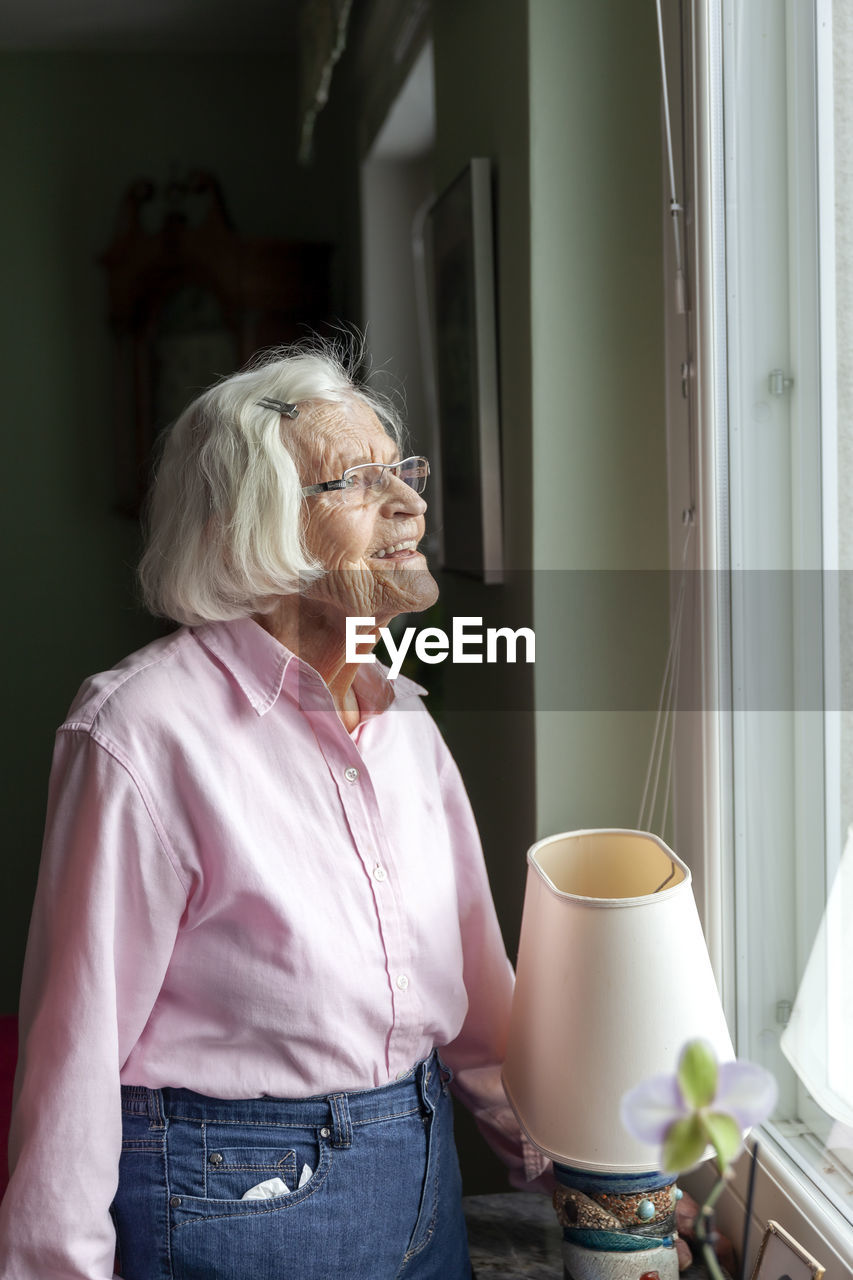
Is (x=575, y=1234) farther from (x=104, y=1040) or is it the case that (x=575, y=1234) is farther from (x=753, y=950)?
(x=104, y=1040)

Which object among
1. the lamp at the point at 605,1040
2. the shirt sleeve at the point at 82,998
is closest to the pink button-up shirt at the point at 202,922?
the shirt sleeve at the point at 82,998

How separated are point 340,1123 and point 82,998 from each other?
26cm

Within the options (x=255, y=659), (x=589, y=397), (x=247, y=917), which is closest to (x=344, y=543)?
(x=255, y=659)

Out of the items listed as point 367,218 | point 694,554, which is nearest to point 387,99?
point 367,218

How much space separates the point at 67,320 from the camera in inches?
119

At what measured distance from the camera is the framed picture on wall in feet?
5.16

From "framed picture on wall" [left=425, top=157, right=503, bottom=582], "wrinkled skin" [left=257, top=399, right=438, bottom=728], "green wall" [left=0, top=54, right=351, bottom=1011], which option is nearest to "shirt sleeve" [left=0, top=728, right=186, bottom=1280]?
"wrinkled skin" [left=257, top=399, right=438, bottom=728]

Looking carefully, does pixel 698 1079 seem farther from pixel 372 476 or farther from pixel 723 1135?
pixel 372 476

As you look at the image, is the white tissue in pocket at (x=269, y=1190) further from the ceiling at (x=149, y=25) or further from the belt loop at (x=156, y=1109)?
the ceiling at (x=149, y=25)

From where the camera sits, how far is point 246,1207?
100cm

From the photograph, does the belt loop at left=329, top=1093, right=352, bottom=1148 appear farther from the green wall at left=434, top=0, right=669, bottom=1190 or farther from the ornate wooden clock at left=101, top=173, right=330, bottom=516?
the ornate wooden clock at left=101, top=173, right=330, bottom=516

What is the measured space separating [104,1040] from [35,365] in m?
2.45

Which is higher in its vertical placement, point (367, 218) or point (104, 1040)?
point (367, 218)

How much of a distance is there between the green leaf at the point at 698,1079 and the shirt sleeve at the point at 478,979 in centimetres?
81
